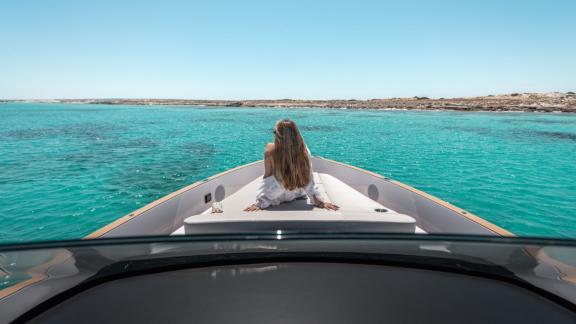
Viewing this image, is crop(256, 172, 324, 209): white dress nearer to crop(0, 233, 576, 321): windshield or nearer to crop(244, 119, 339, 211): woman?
crop(244, 119, 339, 211): woman

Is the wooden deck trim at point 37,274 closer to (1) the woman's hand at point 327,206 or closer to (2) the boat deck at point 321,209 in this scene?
(2) the boat deck at point 321,209

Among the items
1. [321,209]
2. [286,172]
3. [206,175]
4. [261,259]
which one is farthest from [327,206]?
[206,175]

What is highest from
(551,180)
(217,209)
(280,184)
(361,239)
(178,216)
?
(361,239)

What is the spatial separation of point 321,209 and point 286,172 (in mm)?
556

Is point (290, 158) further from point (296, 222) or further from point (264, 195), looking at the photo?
point (296, 222)

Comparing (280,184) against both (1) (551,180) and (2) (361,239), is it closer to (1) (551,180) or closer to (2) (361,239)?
(2) (361,239)

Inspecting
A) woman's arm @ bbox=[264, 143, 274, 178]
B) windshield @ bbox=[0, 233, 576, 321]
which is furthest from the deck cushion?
windshield @ bbox=[0, 233, 576, 321]

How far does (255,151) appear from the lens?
1828cm

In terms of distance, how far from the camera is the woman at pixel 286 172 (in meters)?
3.10

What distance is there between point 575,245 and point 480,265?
1.08 ft

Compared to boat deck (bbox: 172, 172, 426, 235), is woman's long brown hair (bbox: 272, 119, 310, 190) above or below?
above

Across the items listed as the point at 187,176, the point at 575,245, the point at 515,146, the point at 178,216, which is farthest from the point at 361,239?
A: the point at 515,146

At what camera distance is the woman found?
310 centimetres

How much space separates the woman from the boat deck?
0.38ft
